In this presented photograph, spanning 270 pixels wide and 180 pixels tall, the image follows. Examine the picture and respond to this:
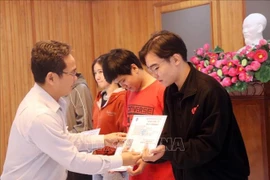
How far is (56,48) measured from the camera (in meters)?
1.88

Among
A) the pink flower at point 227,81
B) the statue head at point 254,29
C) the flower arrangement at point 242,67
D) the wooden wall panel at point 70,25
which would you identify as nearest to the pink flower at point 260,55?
the flower arrangement at point 242,67

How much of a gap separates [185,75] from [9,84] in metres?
3.58

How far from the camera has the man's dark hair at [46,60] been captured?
185 cm

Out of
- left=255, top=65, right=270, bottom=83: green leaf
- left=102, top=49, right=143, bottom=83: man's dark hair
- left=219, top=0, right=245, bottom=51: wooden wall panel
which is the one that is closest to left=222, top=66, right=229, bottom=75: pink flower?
left=255, top=65, right=270, bottom=83: green leaf

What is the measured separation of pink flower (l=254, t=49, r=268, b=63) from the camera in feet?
9.25

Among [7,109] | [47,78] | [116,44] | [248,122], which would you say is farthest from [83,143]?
[116,44]

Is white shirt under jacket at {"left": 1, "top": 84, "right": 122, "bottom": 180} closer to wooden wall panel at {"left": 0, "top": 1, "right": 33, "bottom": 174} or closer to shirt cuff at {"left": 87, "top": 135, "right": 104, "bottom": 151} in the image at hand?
shirt cuff at {"left": 87, "top": 135, "right": 104, "bottom": 151}

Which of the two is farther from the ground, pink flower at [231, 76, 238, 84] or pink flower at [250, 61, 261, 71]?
pink flower at [250, 61, 261, 71]

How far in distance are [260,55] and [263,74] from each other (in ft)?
0.45

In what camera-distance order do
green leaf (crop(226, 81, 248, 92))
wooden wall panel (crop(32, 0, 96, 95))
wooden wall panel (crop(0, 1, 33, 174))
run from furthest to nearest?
wooden wall panel (crop(32, 0, 96, 95)) → wooden wall panel (crop(0, 1, 33, 174)) → green leaf (crop(226, 81, 248, 92))

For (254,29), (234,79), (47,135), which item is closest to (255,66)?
(234,79)

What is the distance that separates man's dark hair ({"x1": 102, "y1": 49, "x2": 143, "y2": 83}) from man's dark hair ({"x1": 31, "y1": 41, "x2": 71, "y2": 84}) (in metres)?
Result: 0.53

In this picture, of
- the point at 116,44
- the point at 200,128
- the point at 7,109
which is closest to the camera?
the point at 200,128

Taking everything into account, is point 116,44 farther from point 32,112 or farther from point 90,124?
point 32,112
